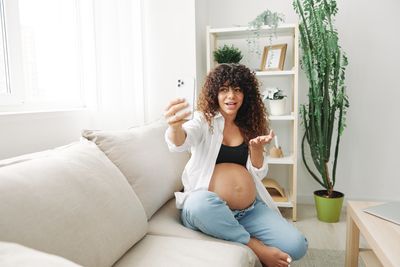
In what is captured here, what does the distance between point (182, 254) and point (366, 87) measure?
212 centimetres

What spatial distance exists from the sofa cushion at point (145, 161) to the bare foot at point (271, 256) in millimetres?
421

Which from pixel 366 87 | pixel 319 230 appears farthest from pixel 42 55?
pixel 366 87

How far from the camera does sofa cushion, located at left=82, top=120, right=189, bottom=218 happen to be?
121 centimetres

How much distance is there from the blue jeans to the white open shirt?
0.29 feet

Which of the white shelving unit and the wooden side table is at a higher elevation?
the white shelving unit

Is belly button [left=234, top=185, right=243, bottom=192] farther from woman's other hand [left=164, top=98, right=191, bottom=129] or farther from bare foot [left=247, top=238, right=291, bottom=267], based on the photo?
woman's other hand [left=164, top=98, right=191, bottom=129]

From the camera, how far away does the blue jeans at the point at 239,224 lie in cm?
118

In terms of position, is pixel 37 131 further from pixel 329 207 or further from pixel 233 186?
pixel 329 207

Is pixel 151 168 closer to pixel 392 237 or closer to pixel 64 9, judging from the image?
Result: pixel 392 237

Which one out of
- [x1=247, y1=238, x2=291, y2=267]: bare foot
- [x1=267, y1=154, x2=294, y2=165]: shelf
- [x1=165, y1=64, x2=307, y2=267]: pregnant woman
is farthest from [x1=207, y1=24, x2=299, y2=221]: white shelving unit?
[x1=247, y1=238, x2=291, y2=267]: bare foot

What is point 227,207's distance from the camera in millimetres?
1238

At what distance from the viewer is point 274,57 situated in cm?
232

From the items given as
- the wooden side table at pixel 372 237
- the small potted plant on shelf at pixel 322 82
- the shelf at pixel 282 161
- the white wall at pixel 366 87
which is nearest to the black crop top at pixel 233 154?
the wooden side table at pixel 372 237

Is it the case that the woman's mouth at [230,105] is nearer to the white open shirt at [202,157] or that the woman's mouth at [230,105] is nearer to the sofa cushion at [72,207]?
the white open shirt at [202,157]
